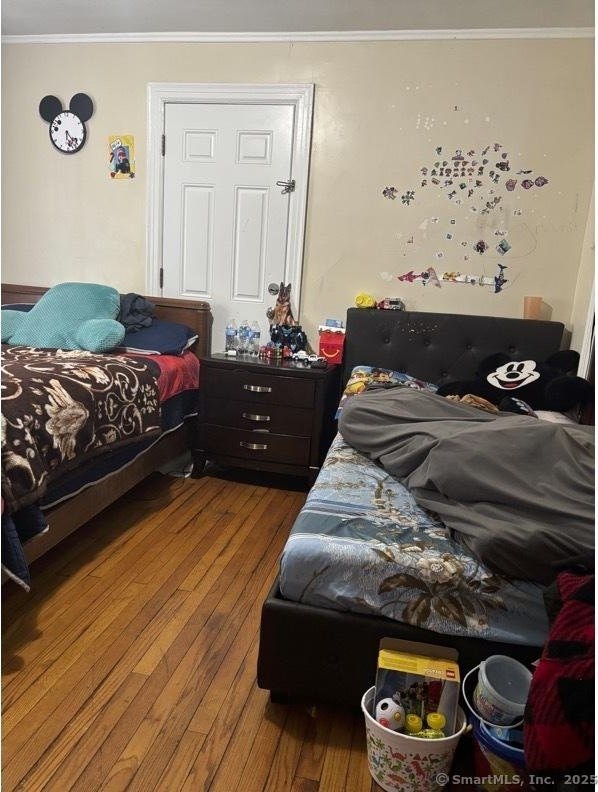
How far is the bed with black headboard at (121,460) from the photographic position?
1.96 meters

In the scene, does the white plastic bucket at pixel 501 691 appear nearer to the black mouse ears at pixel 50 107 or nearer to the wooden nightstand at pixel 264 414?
the wooden nightstand at pixel 264 414

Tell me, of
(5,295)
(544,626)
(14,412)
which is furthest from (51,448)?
(5,295)

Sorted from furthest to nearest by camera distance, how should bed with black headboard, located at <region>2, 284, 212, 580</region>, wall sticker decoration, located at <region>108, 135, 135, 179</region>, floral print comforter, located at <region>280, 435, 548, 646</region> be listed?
wall sticker decoration, located at <region>108, 135, 135, 179</region>
bed with black headboard, located at <region>2, 284, 212, 580</region>
floral print comforter, located at <region>280, 435, 548, 646</region>

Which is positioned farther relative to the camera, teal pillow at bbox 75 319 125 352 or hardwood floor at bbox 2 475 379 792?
teal pillow at bbox 75 319 125 352

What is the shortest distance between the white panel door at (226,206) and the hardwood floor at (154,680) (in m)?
1.54

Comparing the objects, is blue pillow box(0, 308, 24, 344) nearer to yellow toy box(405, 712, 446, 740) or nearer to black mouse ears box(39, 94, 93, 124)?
black mouse ears box(39, 94, 93, 124)

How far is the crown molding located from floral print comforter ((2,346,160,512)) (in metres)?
1.86

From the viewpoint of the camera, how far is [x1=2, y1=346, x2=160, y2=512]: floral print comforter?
1.65 meters

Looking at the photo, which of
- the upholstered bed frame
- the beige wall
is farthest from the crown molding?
the upholstered bed frame

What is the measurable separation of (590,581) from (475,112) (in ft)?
8.89

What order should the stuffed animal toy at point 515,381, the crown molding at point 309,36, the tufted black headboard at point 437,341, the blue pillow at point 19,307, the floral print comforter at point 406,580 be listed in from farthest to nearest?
the blue pillow at point 19,307, the tufted black headboard at point 437,341, the crown molding at point 309,36, the stuffed animal toy at point 515,381, the floral print comforter at point 406,580

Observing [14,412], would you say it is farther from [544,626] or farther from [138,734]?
[544,626]

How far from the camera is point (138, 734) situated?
135cm

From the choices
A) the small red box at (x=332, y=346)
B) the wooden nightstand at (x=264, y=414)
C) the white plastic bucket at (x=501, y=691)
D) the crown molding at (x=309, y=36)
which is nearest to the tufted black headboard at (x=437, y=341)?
the small red box at (x=332, y=346)
